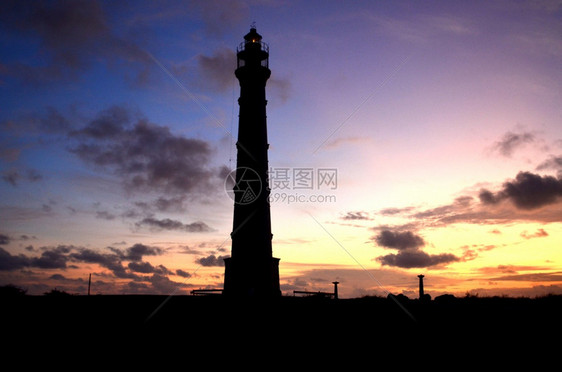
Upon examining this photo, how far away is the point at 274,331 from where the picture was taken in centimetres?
1389

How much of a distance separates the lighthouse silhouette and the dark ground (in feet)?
26.8

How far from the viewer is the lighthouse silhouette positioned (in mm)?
25594

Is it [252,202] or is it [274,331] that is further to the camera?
[252,202]

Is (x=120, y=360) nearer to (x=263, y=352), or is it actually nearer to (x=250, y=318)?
(x=263, y=352)

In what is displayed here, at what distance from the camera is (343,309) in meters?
17.5

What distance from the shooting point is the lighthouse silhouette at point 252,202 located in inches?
1008

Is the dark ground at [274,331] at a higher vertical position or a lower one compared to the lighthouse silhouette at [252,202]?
lower

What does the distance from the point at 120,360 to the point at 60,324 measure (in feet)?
12.3

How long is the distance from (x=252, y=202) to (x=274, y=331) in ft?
43.5

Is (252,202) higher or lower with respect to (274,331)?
higher

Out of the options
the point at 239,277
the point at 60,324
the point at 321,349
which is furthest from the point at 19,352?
the point at 239,277

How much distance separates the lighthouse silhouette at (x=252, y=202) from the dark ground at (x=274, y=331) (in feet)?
26.8

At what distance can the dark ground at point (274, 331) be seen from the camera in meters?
12.1

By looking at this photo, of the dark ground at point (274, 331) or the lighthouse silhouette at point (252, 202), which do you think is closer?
the dark ground at point (274, 331)
